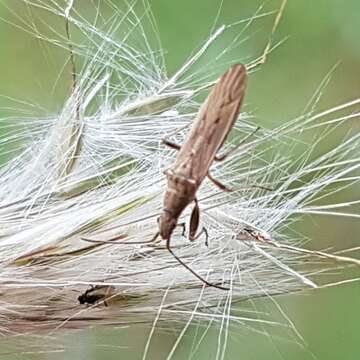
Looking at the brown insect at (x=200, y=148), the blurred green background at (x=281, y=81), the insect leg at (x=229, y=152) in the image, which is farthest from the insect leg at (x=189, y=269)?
the blurred green background at (x=281, y=81)

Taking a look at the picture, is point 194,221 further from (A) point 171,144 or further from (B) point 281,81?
(B) point 281,81

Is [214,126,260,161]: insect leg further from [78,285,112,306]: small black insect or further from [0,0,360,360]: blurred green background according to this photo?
[0,0,360,360]: blurred green background

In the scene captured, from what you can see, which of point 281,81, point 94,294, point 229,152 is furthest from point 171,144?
point 281,81

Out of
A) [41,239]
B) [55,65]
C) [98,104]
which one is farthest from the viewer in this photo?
[55,65]

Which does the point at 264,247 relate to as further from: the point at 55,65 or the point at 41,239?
the point at 55,65

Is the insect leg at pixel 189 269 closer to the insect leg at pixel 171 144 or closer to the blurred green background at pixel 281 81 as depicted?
the insect leg at pixel 171 144

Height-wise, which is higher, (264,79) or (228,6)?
(228,6)

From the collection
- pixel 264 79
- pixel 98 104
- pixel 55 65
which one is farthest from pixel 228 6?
pixel 98 104
